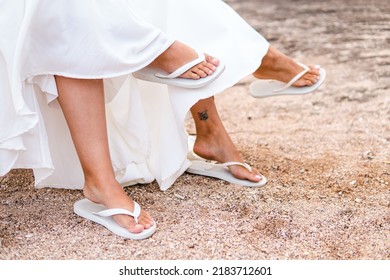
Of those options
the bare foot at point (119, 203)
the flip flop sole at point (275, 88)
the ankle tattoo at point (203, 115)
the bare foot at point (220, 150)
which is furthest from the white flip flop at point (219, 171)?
the bare foot at point (119, 203)

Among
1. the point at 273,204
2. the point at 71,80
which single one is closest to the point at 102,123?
the point at 71,80

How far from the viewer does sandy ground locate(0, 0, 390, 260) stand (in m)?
1.91

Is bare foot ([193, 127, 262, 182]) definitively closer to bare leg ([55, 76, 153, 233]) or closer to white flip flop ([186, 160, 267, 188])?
white flip flop ([186, 160, 267, 188])

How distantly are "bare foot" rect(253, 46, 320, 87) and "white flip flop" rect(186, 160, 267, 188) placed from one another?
1.08 ft

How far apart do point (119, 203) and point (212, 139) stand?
0.51 metres

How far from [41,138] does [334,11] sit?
12.6 ft

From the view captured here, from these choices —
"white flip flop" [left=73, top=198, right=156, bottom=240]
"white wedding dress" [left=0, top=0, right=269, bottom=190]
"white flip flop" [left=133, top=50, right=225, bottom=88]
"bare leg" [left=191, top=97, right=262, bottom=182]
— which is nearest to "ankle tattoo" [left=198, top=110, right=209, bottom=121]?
"bare leg" [left=191, top=97, right=262, bottom=182]

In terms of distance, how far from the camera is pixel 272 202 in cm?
219

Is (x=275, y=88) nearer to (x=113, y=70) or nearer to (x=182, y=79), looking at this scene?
(x=182, y=79)

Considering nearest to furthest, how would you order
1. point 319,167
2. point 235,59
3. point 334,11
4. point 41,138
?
point 41,138 → point 235,59 → point 319,167 → point 334,11

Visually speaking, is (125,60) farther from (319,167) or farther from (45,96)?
(319,167)

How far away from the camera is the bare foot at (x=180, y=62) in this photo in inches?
77.7
